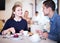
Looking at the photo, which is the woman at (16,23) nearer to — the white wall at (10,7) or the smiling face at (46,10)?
the white wall at (10,7)

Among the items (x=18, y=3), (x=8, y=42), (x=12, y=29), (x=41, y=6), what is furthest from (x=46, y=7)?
(x=8, y=42)

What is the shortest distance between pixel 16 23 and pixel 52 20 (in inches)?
22.8

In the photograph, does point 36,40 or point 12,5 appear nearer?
point 36,40

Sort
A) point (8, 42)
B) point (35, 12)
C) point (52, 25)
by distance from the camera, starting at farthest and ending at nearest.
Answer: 1. point (35, 12)
2. point (52, 25)
3. point (8, 42)

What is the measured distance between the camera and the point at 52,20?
82.6 inches

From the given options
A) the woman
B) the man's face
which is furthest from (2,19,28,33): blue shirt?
the man's face

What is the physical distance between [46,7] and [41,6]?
9 centimetres

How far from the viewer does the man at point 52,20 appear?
1.98 m

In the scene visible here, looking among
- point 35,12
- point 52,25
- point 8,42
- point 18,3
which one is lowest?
point 8,42

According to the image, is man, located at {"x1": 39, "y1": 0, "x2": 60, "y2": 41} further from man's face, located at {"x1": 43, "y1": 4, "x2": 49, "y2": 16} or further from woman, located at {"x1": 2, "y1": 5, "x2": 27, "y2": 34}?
woman, located at {"x1": 2, "y1": 5, "x2": 27, "y2": 34}

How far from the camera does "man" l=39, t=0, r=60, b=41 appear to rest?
198 centimetres

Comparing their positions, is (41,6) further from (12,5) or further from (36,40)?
(36,40)

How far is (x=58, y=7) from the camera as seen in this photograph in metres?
2.25

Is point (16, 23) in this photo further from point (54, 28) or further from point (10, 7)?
point (54, 28)
